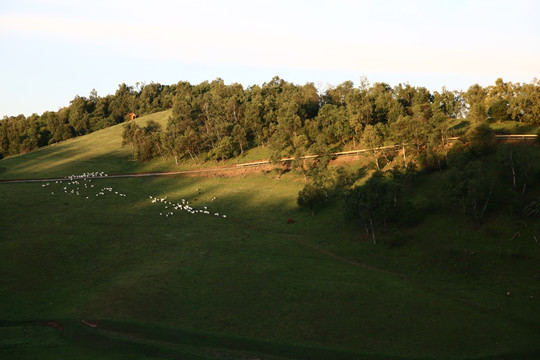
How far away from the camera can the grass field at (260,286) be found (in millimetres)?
42250

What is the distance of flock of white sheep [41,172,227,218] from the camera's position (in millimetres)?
92188

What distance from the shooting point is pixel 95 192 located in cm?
10612

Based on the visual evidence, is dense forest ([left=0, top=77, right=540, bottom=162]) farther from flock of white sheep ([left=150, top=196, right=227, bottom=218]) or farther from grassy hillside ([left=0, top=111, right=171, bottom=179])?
flock of white sheep ([left=150, top=196, right=227, bottom=218])

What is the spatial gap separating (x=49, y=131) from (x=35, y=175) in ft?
267

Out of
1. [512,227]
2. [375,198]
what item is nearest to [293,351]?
[375,198]

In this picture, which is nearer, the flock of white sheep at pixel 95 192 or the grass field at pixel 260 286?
the grass field at pixel 260 286

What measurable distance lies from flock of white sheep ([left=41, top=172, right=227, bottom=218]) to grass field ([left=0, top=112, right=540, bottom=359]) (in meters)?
3.05

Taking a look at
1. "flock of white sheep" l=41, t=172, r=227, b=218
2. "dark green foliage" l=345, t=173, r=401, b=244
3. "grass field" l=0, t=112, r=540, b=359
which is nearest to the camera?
"grass field" l=0, t=112, r=540, b=359

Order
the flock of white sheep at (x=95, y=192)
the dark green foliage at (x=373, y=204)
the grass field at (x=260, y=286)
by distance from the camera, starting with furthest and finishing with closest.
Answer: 1. the flock of white sheep at (x=95, y=192)
2. the dark green foliage at (x=373, y=204)
3. the grass field at (x=260, y=286)

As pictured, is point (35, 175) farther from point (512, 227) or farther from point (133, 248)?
point (512, 227)

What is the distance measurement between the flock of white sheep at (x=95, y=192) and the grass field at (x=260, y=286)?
3.05m

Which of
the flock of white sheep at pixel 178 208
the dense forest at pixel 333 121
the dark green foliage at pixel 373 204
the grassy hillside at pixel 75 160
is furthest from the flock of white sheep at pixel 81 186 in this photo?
the dark green foliage at pixel 373 204

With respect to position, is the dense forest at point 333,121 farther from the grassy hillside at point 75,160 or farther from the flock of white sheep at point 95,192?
the flock of white sheep at point 95,192

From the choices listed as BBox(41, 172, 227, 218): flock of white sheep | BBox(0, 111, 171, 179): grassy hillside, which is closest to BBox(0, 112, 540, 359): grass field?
BBox(41, 172, 227, 218): flock of white sheep
